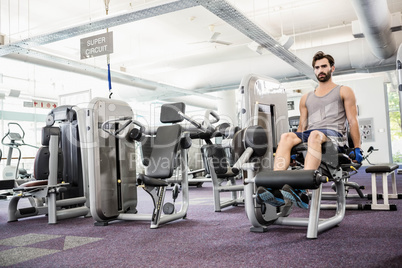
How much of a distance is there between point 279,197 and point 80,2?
5771 millimetres

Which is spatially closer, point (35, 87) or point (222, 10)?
point (222, 10)

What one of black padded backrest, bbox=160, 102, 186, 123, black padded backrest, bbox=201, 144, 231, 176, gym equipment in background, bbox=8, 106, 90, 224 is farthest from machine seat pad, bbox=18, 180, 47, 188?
black padded backrest, bbox=201, 144, 231, 176

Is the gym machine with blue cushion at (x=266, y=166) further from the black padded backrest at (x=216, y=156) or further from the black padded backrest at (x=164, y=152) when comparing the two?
the black padded backrest at (x=216, y=156)

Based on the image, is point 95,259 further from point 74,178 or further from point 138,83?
point 138,83

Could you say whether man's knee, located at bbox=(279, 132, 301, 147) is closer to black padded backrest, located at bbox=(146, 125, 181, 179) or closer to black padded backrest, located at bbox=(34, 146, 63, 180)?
black padded backrest, located at bbox=(146, 125, 181, 179)

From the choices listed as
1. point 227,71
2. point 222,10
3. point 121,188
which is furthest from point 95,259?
point 227,71

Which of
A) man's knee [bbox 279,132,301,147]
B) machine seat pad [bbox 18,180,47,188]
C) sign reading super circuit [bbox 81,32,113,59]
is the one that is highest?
Result: sign reading super circuit [bbox 81,32,113,59]

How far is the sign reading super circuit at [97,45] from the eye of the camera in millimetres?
4859

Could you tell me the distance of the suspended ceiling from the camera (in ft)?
21.0

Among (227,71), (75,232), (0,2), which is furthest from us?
(227,71)

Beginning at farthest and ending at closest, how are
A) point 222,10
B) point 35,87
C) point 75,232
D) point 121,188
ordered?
point 35,87 → point 222,10 → point 121,188 → point 75,232

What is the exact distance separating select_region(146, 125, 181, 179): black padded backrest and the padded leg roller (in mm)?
1359

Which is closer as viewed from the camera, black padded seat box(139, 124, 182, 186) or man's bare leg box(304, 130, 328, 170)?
man's bare leg box(304, 130, 328, 170)

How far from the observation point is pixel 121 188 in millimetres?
3826
